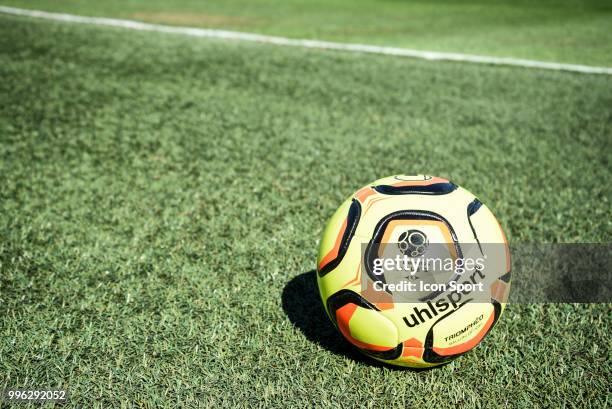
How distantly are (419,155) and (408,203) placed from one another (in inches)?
98.3

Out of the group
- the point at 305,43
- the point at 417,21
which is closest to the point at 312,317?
the point at 305,43

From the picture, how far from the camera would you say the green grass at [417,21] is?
8984 mm

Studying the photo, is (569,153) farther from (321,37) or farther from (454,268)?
(321,37)

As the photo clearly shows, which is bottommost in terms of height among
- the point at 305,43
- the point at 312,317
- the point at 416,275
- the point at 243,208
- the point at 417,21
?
the point at 312,317

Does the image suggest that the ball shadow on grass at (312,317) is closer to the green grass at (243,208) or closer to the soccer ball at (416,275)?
the green grass at (243,208)

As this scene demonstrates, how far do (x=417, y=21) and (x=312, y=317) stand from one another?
11.2 meters

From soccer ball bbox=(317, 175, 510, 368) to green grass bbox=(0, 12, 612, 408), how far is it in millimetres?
274

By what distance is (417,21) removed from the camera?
12.0 m

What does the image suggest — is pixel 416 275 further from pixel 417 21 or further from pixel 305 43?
pixel 417 21

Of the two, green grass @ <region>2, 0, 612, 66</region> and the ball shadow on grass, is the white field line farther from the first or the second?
the ball shadow on grass

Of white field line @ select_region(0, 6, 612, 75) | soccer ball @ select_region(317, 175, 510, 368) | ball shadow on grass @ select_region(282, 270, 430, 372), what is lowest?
ball shadow on grass @ select_region(282, 270, 430, 372)

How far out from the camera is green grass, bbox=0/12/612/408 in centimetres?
208

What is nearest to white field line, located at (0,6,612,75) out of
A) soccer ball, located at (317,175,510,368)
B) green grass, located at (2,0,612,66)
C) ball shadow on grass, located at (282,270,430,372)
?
green grass, located at (2,0,612,66)

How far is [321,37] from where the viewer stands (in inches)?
366
